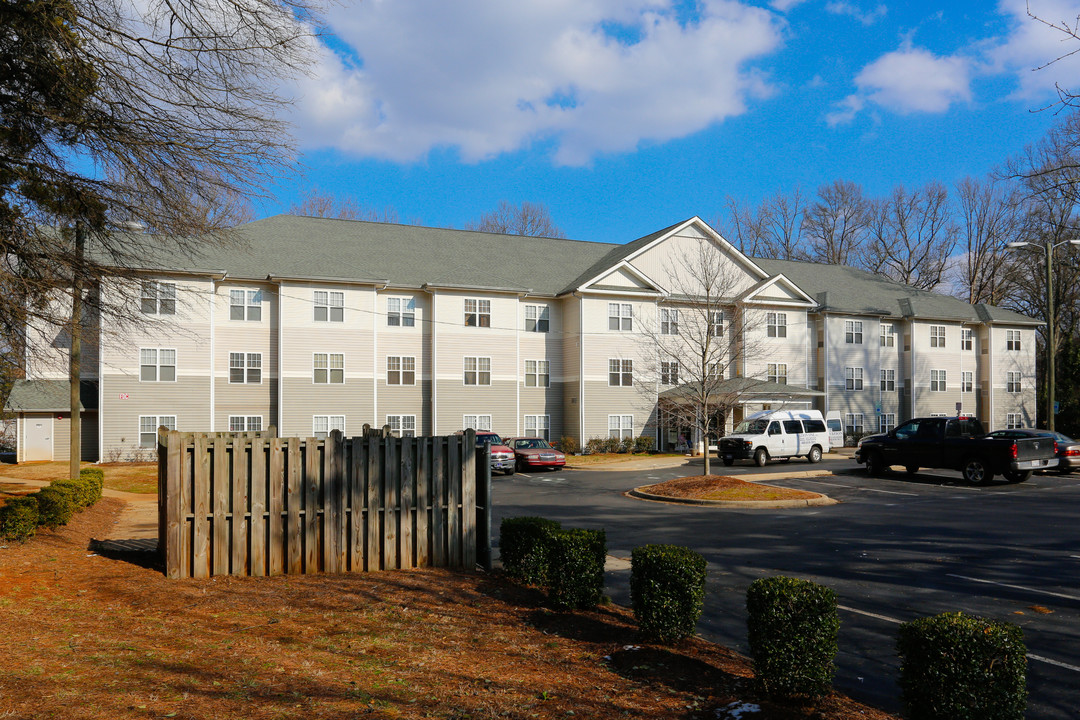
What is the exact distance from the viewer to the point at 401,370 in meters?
36.7

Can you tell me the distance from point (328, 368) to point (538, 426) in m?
11.1

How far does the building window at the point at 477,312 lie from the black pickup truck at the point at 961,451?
19.1 metres

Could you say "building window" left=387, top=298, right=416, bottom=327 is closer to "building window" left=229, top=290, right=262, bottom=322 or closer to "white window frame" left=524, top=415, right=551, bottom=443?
"building window" left=229, top=290, right=262, bottom=322

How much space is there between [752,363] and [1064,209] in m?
16.8

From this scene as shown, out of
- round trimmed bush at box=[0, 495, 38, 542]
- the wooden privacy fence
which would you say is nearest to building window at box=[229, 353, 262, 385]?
round trimmed bush at box=[0, 495, 38, 542]

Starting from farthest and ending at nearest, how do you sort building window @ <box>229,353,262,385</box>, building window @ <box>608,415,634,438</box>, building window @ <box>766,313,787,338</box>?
building window @ <box>766,313,787,338</box> < building window @ <box>608,415,634,438</box> < building window @ <box>229,353,262,385</box>

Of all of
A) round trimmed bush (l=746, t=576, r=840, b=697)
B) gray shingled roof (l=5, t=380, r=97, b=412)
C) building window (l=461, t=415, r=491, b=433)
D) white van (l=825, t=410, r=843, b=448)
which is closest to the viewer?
round trimmed bush (l=746, t=576, r=840, b=697)

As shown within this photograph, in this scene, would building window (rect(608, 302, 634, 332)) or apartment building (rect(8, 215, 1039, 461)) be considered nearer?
apartment building (rect(8, 215, 1039, 461))

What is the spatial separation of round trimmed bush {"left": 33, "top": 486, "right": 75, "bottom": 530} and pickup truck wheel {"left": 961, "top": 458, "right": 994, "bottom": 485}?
23566mm

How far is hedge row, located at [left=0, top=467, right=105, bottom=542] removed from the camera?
10.5 meters

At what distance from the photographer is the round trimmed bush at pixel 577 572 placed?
302 inches

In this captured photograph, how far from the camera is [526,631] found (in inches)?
271

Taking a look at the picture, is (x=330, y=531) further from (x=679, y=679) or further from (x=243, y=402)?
→ (x=243, y=402)

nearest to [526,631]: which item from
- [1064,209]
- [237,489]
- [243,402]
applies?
[237,489]
